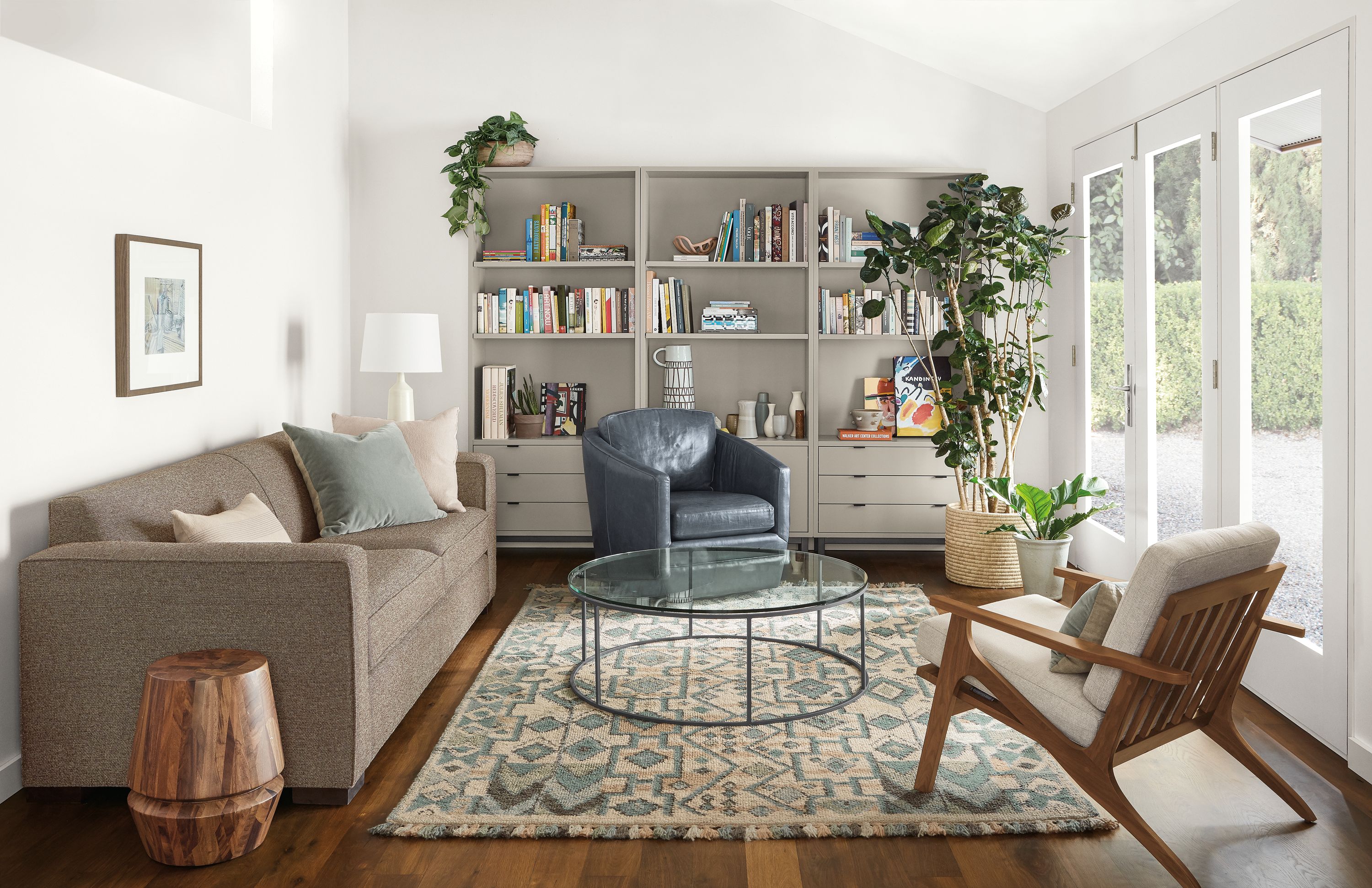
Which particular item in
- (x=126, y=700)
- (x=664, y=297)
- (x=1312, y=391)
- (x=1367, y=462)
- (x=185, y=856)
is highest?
(x=664, y=297)

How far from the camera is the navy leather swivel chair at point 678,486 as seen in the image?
15.0 ft

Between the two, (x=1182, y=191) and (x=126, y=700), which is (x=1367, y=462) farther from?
(x=126, y=700)

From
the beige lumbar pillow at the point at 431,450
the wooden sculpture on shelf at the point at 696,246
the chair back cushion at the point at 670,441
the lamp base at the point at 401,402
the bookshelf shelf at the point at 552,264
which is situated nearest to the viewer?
the beige lumbar pillow at the point at 431,450

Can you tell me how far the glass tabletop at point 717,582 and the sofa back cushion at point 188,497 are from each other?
1.15m

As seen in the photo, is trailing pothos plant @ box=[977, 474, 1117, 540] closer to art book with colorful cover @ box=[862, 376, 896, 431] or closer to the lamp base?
art book with colorful cover @ box=[862, 376, 896, 431]

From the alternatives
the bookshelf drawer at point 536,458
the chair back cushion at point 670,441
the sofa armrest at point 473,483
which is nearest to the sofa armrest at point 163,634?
the sofa armrest at point 473,483

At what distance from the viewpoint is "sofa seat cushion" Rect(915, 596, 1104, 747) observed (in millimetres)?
2375

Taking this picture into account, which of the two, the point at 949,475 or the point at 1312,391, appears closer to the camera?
the point at 1312,391

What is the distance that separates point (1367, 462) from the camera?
2896 millimetres

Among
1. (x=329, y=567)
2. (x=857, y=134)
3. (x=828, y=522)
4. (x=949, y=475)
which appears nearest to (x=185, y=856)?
(x=329, y=567)

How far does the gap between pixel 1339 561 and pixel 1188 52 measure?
7.07 ft

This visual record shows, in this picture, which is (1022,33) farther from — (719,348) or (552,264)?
(552,264)

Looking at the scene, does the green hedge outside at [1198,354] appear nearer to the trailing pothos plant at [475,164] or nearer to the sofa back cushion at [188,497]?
the trailing pothos plant at [475,164]

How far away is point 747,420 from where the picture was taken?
5.80 metres
